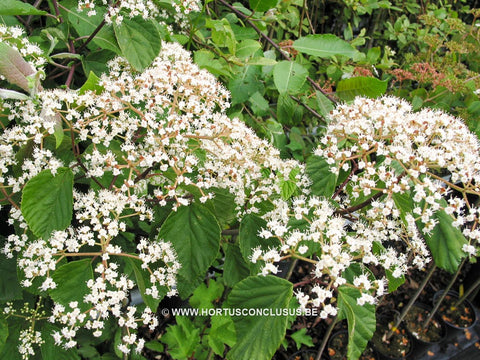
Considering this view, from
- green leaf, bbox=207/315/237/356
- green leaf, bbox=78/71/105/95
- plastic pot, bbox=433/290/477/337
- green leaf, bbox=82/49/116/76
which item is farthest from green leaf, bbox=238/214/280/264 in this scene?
plastic pot, bbox=433/290/477/337

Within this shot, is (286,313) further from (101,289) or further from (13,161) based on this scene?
(13,161)

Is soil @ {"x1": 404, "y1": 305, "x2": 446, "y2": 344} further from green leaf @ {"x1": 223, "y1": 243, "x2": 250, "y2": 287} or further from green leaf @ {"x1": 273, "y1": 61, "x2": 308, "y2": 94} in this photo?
green leaf @ {"x1": 273, "y1": 61, "x2": 308, "y2": 94}

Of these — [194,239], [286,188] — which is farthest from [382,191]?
[194,239]

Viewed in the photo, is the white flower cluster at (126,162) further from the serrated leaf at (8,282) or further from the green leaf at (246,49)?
the green leaf at (246,49)

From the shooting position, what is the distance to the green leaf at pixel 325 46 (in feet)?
3.94

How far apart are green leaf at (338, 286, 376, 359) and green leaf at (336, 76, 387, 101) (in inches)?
22.9

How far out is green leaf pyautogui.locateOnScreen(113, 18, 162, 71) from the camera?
2.94ft

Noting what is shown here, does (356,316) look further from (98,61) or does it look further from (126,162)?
(98,61)

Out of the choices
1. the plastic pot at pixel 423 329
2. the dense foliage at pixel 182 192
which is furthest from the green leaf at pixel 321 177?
the plastic pot at pixel 423 329

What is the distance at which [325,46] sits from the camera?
122cm

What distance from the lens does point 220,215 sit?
0.98 meters

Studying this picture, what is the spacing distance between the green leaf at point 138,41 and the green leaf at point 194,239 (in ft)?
1.18

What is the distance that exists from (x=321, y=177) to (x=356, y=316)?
0.30m

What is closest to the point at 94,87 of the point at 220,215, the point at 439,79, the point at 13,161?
the point at 13,161
